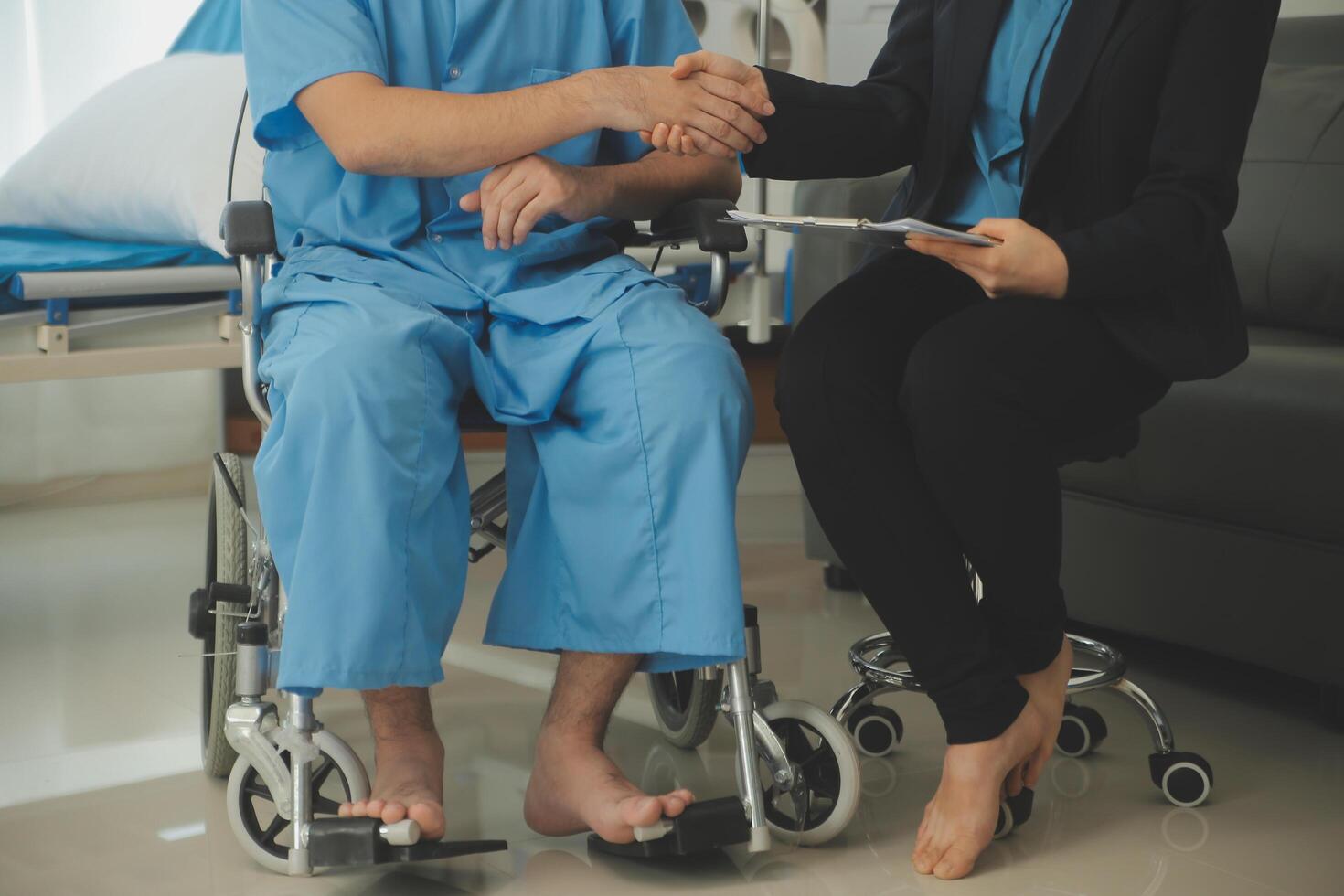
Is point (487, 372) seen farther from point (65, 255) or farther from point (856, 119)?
point (65, 255)

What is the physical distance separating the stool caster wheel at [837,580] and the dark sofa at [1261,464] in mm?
503

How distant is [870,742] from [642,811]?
0.51 meters

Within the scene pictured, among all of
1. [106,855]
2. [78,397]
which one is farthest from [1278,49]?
[78,397]

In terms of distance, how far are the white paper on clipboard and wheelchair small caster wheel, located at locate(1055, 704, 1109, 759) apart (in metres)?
0.66

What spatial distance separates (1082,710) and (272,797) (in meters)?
0.93

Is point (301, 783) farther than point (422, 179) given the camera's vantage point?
No

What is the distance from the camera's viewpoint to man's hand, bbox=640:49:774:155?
5.07 ft

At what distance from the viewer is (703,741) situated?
179 centimetres

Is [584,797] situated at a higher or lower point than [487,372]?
lower

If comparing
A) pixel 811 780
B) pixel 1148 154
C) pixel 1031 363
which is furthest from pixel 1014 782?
pixel 1148 154

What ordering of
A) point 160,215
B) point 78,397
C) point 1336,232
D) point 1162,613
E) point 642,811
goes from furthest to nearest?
point 78,397 < point 160,215 < point 1336,232 < point 1162,613 < point 642,811

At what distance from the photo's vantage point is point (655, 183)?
5.33ft

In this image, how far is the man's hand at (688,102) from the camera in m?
1.54

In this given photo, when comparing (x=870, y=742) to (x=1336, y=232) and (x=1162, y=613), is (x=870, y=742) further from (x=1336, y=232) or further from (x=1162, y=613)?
(x=1336, y=232)
